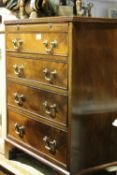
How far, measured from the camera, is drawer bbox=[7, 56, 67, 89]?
1.77 meters

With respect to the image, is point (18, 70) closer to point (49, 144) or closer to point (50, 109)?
point (50, 109)

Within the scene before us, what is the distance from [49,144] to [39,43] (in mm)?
543

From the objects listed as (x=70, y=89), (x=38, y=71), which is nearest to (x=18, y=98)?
(x=38, y=71)

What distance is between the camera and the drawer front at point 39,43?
5.71 feet

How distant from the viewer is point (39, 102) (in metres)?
1.96

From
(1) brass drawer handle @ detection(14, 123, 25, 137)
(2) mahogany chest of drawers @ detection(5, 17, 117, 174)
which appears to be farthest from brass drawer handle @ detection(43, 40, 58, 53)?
(1) brass drawer handle @ detection(14, 123, 25, 137)

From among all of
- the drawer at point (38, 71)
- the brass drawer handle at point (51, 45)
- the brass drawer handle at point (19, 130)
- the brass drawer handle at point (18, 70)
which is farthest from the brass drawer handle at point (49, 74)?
the brass drawer handle at point (19, 130)

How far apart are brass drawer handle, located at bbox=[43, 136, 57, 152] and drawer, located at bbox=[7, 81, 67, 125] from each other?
0.37ft

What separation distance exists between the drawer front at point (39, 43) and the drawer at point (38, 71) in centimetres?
6

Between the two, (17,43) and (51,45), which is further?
(17,43)

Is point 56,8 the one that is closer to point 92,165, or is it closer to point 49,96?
point 49,96

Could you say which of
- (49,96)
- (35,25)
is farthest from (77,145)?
(35,25)

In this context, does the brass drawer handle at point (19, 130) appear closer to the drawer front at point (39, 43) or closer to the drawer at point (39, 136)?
the drawer at point (39, 136)

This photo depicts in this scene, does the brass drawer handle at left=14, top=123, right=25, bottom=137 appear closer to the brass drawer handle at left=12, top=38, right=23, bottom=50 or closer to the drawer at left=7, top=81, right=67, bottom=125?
the drawer at left=7, top=81, right=67, bottom=125
